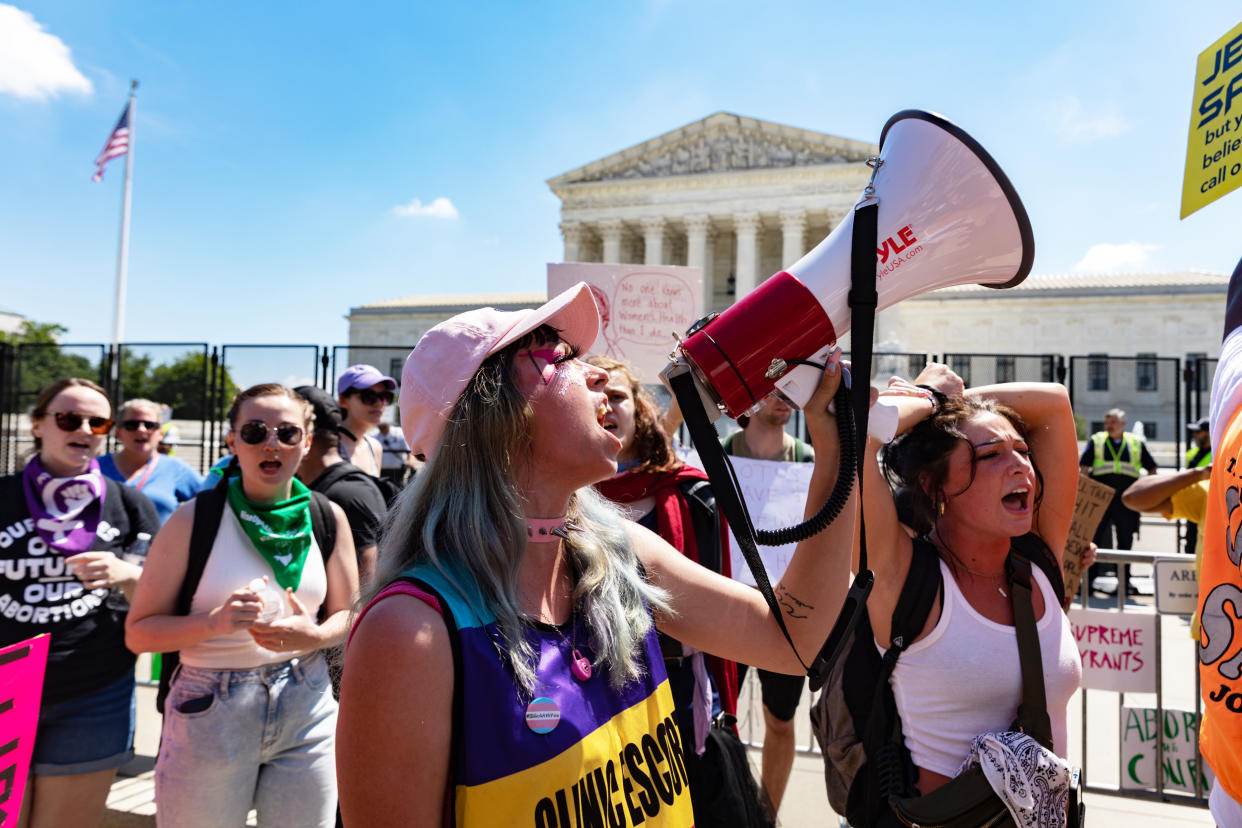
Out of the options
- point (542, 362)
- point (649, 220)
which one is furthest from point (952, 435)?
point (649, 220)

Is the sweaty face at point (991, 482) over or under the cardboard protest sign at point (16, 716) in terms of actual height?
over

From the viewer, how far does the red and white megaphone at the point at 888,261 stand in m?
1.33

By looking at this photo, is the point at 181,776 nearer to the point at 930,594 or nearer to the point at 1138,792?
the point at 930,594

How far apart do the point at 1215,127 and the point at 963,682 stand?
2412 millimetres

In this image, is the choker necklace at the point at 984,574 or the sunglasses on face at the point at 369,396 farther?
the sunglasses on face at the point at 369,396

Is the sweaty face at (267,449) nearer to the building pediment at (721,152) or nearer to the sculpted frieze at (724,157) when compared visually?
the building pediment at (721,152)

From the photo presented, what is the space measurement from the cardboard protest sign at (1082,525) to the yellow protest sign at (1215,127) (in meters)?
1.25

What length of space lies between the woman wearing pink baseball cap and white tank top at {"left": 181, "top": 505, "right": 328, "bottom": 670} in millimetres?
1468

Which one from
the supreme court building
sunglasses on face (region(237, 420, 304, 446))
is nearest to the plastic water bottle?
sunglasses on face (region(237, 420, 304, 446))

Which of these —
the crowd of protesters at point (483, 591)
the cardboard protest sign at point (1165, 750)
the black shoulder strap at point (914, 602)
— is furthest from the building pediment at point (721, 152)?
the black shoulder strap at point (914, 602)

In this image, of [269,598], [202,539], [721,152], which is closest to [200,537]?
[202,539]

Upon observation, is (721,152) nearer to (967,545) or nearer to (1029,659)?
(967,545)

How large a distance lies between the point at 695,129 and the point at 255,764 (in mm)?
48256

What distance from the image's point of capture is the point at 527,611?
136 centimetres
